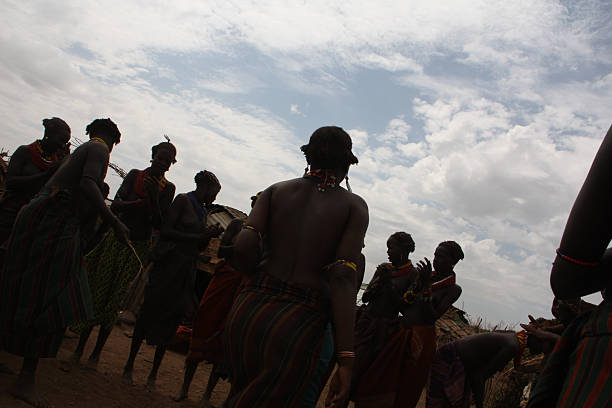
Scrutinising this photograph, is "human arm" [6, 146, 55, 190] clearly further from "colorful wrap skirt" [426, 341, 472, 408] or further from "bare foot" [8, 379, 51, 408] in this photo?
"colorful wrap skirt" [426, 341, 472, 408]

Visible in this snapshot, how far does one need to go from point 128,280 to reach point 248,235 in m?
4.04

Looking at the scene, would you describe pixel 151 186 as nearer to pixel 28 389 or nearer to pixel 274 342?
pixel 28 389

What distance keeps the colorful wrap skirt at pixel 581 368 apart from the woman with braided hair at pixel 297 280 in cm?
75

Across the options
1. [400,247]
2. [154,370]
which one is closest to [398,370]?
[400,247]

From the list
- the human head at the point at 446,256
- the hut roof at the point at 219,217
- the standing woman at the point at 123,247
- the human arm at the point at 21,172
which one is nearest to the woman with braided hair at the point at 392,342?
the human head at the point at 446,256

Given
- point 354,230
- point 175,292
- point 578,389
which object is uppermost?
point 354,230

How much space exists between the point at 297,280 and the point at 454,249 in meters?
4.11

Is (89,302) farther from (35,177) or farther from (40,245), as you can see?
(35,177)

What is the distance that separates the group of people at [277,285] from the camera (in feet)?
5.75

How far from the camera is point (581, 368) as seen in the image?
1.58m

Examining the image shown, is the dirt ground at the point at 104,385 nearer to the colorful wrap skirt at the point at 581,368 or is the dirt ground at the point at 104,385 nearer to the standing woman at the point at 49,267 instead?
the standing woman at the point at 49,267

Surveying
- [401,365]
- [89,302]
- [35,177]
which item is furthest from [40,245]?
[401,365]

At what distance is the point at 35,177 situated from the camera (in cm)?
481

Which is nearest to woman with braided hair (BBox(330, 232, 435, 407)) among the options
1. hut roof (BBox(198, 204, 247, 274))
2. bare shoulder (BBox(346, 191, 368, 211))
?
bare shoulder (BBox(346, 191, 368, 211))
